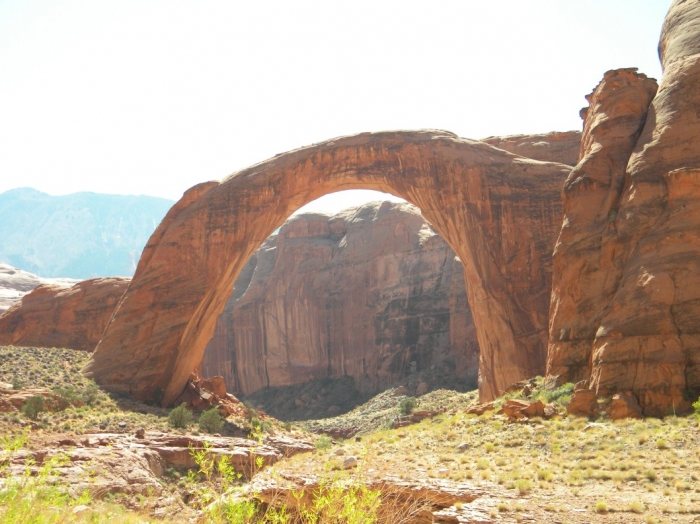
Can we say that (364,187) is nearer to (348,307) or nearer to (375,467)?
(375,467)

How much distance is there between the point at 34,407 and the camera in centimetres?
2062

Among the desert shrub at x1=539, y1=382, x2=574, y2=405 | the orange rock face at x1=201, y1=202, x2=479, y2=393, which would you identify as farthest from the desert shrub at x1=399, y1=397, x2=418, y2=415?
the desert shrub at x1=539, y1=382, x2=574, y2=405

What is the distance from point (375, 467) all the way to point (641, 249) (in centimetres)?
743

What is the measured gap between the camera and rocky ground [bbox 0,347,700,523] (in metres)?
9.18

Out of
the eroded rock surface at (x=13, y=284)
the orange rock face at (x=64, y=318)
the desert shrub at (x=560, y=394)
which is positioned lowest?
the desert shrub at (x=560, y=394)

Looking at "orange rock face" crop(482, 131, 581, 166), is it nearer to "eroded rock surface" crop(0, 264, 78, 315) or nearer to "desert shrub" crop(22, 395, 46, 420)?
"desert shrub" crop(22, 395, 46, 420)

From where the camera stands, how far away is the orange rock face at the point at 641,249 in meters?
14.4

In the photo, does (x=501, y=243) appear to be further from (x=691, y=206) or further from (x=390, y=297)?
(x=390, y=297)

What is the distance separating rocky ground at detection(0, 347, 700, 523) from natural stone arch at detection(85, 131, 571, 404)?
2.93m

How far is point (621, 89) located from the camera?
18.9 m

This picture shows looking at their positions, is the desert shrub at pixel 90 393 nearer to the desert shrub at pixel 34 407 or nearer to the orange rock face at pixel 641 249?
the desert shrub at pixel 34 407

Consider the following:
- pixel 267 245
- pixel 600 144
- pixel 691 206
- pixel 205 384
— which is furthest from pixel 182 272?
pixel 267 245

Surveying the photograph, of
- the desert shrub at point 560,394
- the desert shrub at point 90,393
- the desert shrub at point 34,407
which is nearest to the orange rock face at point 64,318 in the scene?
the desert shrub at point 90,393

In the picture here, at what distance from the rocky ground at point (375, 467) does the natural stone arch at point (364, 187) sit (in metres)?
2.93
